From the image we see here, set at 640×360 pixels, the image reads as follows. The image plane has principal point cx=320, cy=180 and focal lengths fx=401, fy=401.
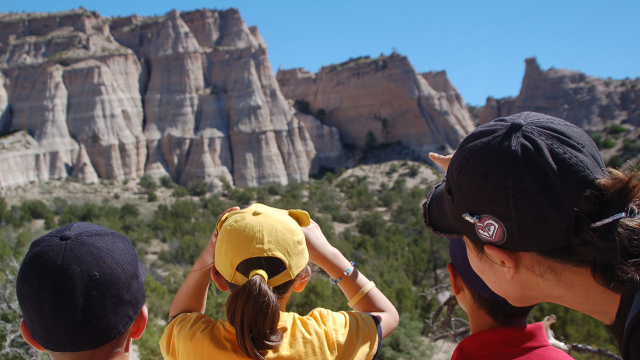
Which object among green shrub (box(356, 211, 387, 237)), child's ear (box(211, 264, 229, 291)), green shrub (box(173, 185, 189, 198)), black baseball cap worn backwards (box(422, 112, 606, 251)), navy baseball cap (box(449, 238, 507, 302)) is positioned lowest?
green shrub (box(356, 211, 387, 237))

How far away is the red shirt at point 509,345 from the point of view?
53.6 inches

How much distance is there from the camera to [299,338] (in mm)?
1623

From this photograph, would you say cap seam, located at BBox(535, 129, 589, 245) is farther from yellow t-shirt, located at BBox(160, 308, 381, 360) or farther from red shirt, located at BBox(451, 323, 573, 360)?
yellow t-shirt, located at BBox(160, 308, 381, 360)

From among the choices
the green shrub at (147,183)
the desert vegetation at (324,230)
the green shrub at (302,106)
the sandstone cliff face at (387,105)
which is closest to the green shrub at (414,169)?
the desert vegetation at (324,230)

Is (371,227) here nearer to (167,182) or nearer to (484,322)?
(167,182)

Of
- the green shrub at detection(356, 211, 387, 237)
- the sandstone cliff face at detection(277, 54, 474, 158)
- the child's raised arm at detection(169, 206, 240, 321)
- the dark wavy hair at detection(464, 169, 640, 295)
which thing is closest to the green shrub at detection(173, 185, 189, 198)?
the green shrub at detection(356, 211, 387, 237)

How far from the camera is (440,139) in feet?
110

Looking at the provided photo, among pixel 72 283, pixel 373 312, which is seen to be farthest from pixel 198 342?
pixel 373 312

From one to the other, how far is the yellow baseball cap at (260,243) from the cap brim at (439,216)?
20.5 inches

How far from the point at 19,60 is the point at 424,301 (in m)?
32.5

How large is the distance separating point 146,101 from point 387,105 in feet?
63.9

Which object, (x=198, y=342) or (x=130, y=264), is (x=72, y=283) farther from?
(x=198, y=342)

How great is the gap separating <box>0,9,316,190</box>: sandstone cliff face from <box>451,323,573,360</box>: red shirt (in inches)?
1052

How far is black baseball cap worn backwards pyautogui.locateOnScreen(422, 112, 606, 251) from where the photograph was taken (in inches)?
43.2
